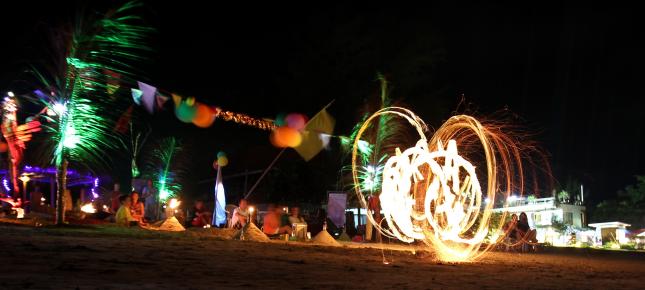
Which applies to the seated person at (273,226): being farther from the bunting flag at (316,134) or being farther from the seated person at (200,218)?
the bunting flag at (316,134)

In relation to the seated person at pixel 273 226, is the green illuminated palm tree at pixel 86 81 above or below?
above

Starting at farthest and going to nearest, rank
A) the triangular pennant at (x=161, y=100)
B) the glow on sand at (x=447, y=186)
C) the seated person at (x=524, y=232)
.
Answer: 1. the seated person at (x=524, y=232)
2. the triangular pennant at (x=161, y=100)
3. the glow on sand at (x=447, y=186)

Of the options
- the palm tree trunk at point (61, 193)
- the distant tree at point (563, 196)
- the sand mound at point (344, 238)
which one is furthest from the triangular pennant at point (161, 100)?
the distant tree at point (563, 196)

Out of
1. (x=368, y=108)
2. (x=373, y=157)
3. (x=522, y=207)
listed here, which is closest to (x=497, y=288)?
(x=373, y=157)

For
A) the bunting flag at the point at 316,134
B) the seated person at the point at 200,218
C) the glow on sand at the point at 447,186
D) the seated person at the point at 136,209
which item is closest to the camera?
the glow on sand at the point at 447,186

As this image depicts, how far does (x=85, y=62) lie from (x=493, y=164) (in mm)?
10964

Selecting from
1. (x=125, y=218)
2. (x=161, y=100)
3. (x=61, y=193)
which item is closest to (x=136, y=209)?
(x=125, y=218)

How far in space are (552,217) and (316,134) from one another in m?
20.9

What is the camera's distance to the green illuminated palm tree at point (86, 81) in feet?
51.9

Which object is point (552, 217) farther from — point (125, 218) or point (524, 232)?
point (125, 218)

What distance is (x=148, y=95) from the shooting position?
730 inches

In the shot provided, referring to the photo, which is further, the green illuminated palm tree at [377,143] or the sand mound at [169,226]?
the green illuminated palm tree at [377,143]

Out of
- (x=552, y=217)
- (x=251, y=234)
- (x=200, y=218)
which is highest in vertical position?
(x=552, y=217)

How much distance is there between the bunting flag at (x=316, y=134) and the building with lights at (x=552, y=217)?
45.0 feet
